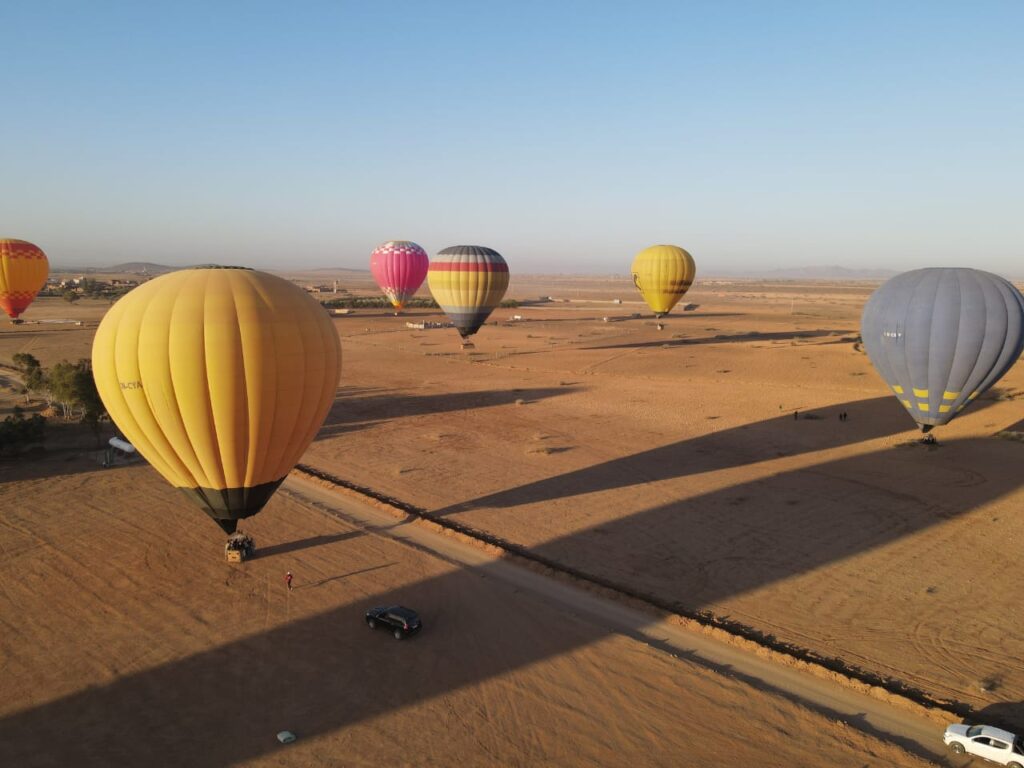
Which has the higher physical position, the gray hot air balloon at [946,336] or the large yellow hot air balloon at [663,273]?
the large yellow hot air balloon at [663,273]

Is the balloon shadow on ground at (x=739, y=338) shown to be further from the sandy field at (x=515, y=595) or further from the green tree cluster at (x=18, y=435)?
the green tree cluster at (x=18, y=435)

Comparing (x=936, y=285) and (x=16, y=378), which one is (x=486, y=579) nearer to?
(x=936, y=285)

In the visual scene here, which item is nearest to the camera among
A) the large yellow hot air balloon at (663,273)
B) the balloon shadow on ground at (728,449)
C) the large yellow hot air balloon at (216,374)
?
the large yellow hot air balloon at (216,374)

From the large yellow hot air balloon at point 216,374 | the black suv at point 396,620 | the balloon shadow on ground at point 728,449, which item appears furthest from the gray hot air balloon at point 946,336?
the large yellow hot air balloon at point 216,374

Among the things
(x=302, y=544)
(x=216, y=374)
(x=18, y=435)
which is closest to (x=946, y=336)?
(x=302, y=544)

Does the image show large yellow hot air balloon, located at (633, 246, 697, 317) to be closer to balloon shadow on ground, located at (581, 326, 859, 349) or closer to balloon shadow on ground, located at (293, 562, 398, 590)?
balloon shadow on ground, located at (581, 326, 859, 349)

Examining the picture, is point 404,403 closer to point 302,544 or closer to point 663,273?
point 302,544

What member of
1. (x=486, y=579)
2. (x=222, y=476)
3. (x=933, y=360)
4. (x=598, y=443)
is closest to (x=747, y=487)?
(x=598, y=443)
